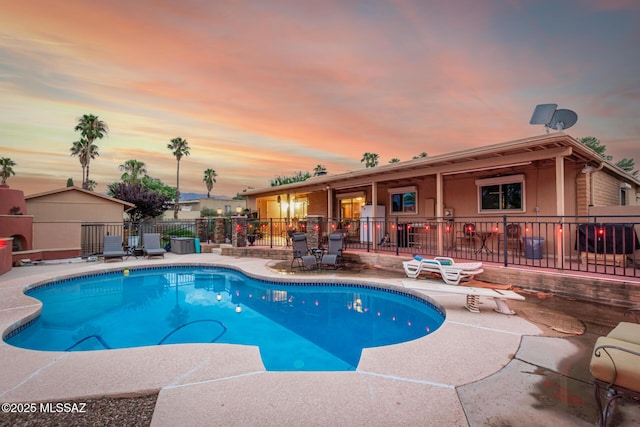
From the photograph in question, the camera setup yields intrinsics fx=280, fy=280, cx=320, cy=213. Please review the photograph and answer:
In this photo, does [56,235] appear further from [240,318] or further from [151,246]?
[240,318]

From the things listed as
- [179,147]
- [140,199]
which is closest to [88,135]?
[140,199]

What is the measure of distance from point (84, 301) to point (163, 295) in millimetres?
1718

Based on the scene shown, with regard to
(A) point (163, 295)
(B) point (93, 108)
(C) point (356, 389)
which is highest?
(B) point (93, 108)

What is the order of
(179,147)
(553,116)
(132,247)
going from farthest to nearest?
(179,147)
(132,247)
(553,116)

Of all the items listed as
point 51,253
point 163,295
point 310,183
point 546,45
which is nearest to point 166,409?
point 163,295

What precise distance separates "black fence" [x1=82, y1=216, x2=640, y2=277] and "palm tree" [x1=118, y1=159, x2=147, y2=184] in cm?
2082

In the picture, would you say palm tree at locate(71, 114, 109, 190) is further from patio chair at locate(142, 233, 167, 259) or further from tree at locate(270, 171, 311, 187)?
patio chair at locate(142, 233, 167, 259)

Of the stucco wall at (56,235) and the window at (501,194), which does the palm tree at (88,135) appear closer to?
the stucco wall at (56,235)

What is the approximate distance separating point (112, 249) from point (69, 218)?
6166mm

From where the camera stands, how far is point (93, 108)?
11570 millimetres

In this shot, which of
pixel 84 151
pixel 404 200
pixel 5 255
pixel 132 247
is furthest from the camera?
pixel 84 151

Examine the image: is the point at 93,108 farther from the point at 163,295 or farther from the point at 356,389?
the point at 356,389

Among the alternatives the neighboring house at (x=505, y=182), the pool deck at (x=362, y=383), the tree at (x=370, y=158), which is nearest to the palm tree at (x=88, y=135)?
the neighboring house at (x=505, y=182)

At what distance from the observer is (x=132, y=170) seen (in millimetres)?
34000
